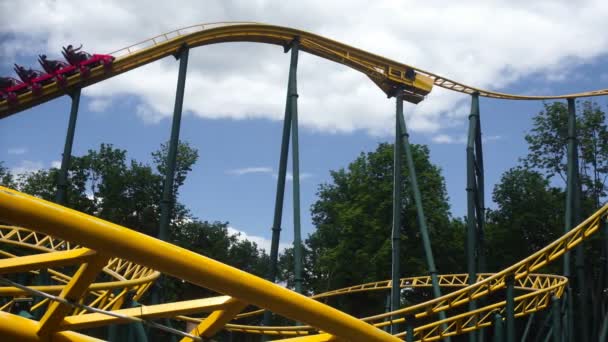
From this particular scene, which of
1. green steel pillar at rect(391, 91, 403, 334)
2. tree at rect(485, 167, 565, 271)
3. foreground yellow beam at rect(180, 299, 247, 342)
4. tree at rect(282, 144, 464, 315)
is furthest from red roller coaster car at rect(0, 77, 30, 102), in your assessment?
tree at rect(485, 167, 565, 271)

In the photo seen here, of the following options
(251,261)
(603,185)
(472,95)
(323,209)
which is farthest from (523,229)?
(251,261)

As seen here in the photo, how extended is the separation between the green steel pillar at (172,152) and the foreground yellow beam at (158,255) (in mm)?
6275

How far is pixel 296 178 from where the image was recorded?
36.0 ft

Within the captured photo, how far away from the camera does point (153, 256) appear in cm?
310

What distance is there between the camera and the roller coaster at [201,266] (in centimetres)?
309

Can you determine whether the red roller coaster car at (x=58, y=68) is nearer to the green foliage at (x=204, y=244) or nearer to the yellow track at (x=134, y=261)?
the yellow track at (x=134, y=261)

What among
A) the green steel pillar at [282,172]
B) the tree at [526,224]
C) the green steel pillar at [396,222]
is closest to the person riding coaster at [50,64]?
the green steel pillar at [282,172]

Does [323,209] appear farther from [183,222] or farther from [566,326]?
[566,326]

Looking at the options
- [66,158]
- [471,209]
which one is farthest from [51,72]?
[471,209]

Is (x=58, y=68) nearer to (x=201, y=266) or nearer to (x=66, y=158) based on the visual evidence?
(x=66, y=158)

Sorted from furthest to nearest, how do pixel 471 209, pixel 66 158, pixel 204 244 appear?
pixel 204 244
pixel 471 209
pixel 66 158

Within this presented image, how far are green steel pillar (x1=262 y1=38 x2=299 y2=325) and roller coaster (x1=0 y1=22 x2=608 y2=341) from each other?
3cm

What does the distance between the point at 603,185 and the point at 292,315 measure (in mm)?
23520

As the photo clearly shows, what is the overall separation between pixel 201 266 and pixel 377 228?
21.8m
